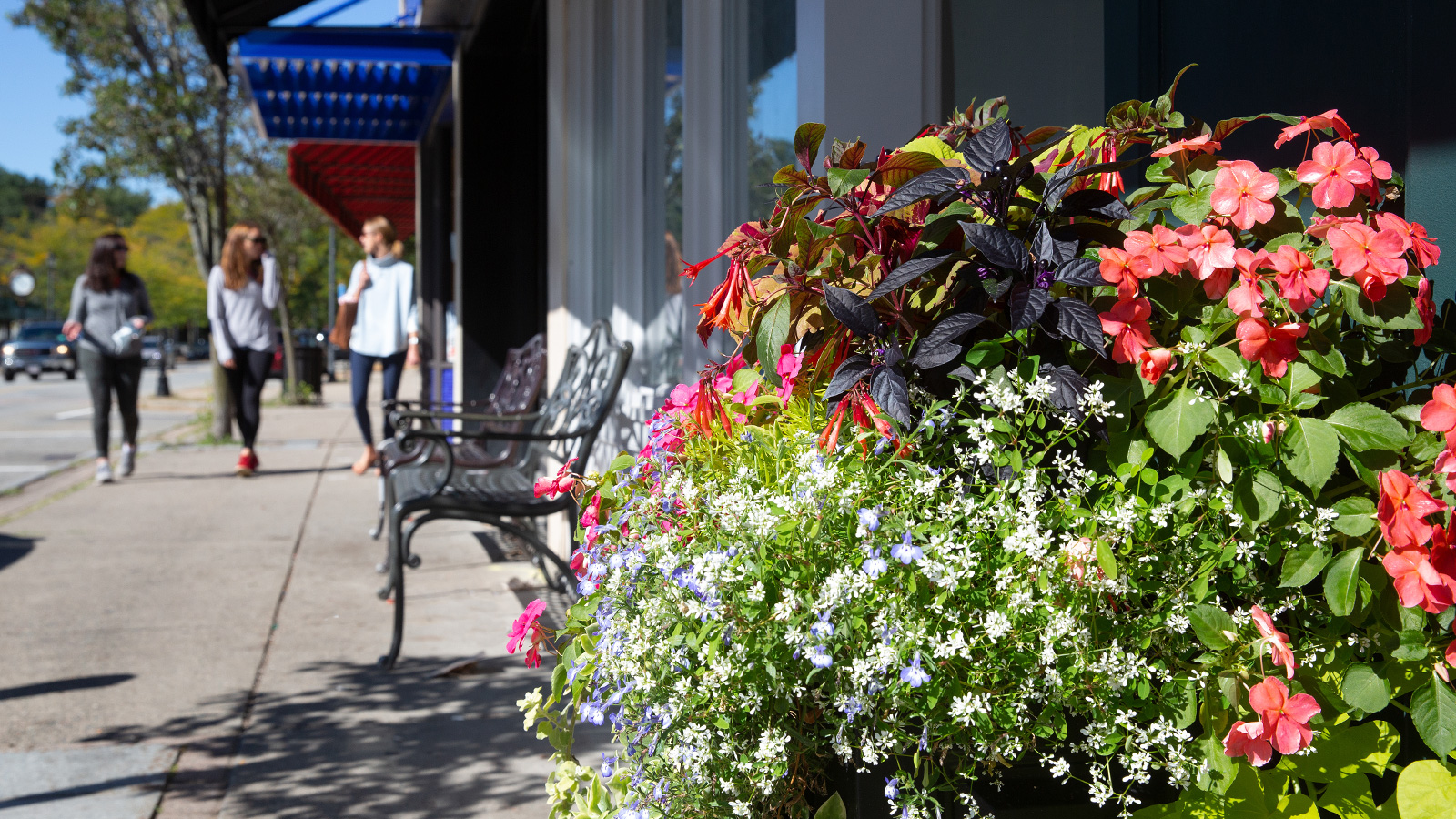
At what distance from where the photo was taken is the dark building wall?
7.64 metres

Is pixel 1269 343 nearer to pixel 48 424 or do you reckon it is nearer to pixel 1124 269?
pixel 1124 269

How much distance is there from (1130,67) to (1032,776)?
5.29ft

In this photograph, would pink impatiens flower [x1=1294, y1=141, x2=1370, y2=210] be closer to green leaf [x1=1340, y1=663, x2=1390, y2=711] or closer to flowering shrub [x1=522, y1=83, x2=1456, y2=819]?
flowering shrub [x1=522, y1=83, x2=1456, y2=819]

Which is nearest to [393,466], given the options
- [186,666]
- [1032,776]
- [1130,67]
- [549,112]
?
[186,666]

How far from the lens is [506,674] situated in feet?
13.9

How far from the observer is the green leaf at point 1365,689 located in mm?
1301

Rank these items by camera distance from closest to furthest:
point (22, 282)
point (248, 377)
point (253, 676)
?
1. point (253, 676)
2. point (248, 377)
3. point (22, 282)

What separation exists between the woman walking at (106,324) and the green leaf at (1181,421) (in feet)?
32.4

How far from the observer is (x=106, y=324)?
31.6 ft

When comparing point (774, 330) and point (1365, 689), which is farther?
point (774, 330)

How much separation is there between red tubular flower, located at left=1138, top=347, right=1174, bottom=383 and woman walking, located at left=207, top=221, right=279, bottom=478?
901cm

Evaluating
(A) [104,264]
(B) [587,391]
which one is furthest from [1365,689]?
(A) [104,264]

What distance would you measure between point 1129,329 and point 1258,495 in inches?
9.9

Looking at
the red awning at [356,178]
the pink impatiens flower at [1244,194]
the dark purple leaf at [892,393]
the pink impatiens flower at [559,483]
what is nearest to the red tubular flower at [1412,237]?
the pink impatiens flower at [1244,194]
